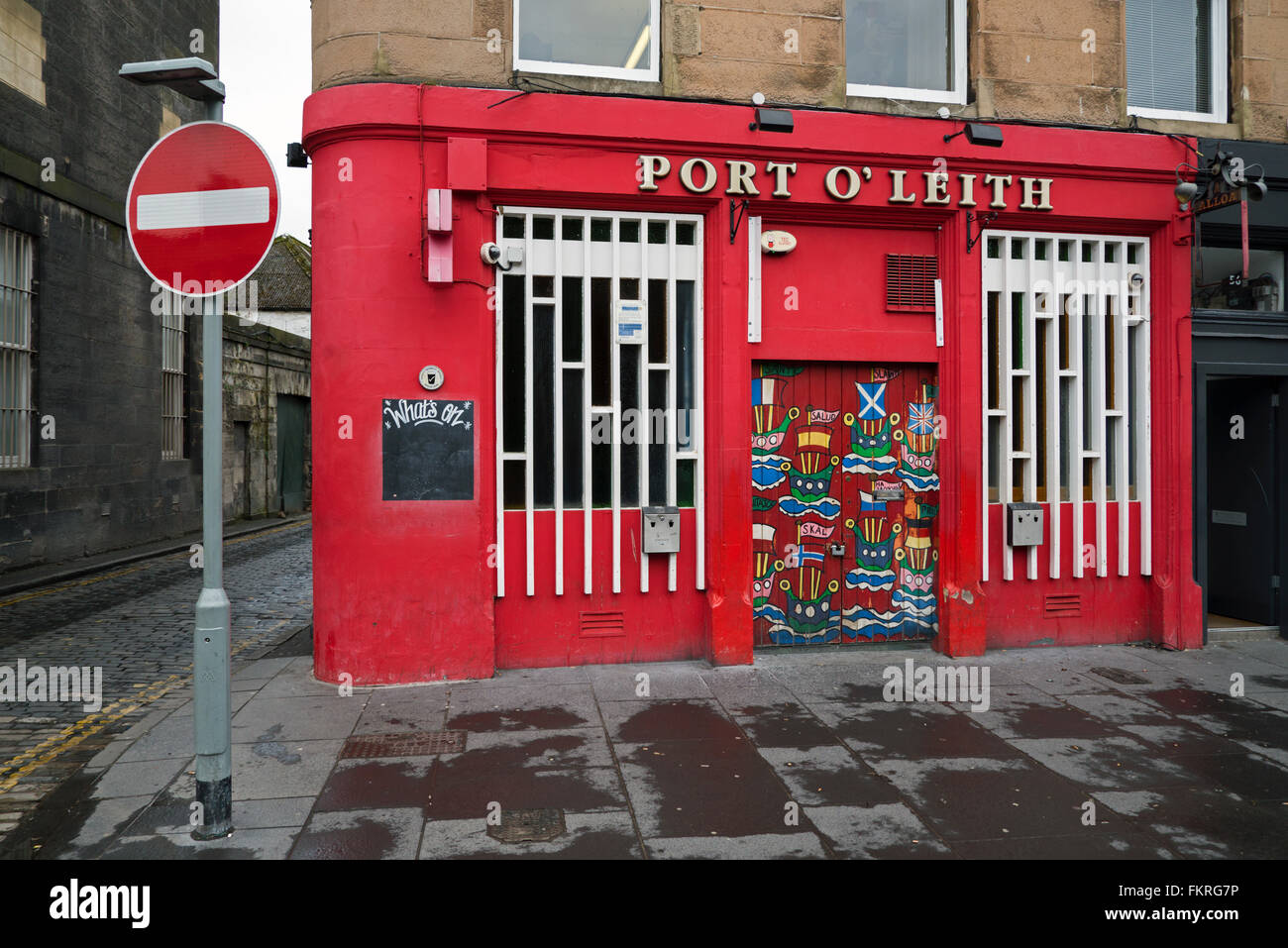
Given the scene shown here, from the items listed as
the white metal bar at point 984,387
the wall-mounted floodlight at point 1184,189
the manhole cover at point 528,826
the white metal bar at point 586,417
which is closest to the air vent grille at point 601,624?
the white metal bar at point 586,417

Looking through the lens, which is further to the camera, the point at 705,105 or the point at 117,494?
the point at 117,494

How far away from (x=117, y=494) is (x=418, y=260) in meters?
12.1

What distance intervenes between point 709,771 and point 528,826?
4.13 feet

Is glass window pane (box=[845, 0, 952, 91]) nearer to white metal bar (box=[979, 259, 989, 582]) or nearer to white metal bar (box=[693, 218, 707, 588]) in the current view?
white metal bar (box=[979, 259, 989, 582])

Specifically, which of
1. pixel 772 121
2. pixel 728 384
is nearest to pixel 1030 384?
pixel 728 384

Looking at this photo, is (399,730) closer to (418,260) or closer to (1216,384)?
(418,260)

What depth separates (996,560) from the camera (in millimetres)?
8648

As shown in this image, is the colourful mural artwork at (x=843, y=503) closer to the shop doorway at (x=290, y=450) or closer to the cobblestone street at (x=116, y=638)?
the cobblestone street at (x=116, y=638)

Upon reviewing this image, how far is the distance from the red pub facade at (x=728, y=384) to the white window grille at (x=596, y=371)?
0.09 ft

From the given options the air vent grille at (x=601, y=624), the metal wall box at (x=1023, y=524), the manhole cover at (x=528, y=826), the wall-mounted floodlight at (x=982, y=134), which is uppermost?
the wall-mounted floodlight at (x=982, y=134)

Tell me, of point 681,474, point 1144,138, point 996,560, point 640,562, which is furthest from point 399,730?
point 1144,138

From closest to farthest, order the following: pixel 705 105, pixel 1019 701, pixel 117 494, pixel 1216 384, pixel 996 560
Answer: pixel 1019 701, pixel 705 105, pixel 996 560, pixel 1216 384, pixel 117 494

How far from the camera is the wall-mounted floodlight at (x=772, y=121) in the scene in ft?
26.0

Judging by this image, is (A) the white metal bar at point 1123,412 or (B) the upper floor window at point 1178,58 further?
(B) the upper floor window at point 1178,58
